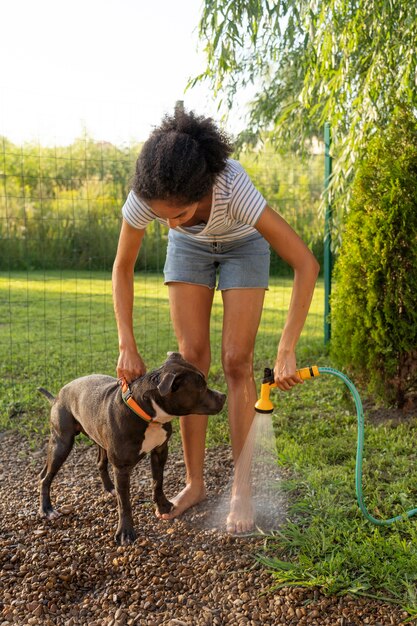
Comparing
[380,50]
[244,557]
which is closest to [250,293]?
[244,557]

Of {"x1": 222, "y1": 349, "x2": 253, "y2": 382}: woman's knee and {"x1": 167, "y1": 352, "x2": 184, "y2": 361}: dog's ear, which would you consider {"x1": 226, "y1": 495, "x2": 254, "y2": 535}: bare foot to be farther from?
{"x1": 167, "y1": 352, "x2": 184, "y2": 361}: dog's ear

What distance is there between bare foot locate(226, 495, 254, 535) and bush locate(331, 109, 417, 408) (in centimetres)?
198

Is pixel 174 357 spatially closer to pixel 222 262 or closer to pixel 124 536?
pixel 222 262

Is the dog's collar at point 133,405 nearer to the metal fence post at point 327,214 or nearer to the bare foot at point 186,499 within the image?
the bare foot at point 186,499

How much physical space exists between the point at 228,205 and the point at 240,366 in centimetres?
85

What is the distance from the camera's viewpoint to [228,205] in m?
3.08

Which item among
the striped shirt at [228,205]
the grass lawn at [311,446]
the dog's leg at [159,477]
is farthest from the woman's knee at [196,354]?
the grass lawn at [311,446]

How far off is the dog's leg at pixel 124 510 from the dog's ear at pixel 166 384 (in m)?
0.51

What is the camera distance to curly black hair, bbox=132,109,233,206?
9.25 ft

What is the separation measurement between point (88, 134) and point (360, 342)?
8.73 meters

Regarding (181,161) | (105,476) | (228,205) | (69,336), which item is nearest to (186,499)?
(105,476)

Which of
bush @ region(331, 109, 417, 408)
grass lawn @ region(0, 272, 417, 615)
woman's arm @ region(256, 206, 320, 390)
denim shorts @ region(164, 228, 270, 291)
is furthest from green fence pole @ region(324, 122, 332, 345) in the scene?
woman's arm @ region(256, 206, 320, 390)

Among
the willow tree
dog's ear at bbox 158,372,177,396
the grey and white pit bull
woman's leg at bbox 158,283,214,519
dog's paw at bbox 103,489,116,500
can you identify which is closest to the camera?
dog's ear at bbox 158,372,177,396

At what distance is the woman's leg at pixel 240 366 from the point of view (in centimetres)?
347
